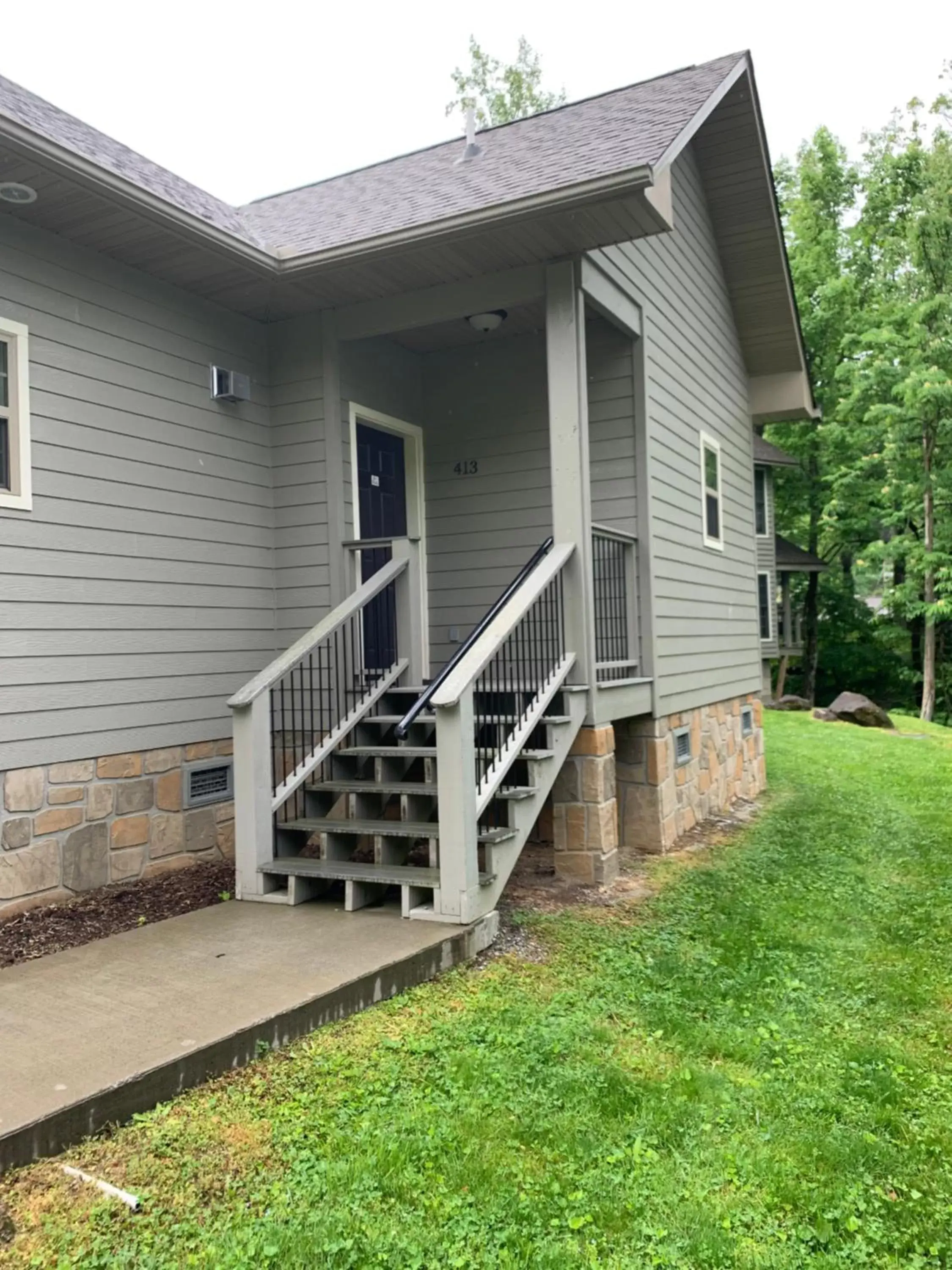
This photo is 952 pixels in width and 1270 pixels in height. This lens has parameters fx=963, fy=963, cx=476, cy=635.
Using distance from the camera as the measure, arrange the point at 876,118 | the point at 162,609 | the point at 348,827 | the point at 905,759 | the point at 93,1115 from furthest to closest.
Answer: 1. the point at 876,118
2. the point at 905,759
3. the point at 162,609
4. the point at 348,827
5. the point at 93,1115

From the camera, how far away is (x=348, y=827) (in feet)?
16.0

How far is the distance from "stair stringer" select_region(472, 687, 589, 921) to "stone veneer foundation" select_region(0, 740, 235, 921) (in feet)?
6.31

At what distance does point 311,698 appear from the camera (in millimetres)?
5289

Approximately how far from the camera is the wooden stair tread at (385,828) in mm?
4574

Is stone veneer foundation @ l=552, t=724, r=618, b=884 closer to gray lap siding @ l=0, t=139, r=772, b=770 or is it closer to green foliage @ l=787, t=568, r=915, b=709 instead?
gray lap siding @ l=0, t=139, r=772, b=770

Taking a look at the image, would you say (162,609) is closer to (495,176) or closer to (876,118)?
(495,176)

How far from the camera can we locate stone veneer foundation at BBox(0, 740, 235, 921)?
461 cm

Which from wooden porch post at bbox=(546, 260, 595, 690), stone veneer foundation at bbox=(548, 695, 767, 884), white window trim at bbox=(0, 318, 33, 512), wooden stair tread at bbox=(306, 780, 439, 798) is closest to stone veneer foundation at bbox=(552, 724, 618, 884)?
stone veneer foundation at bbox=(548, 695, 767, 884)

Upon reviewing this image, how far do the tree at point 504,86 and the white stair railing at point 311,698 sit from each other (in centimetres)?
2357

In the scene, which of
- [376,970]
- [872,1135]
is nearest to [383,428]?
[376,970]

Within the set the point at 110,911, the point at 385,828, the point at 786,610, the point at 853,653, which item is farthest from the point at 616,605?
the point at 853,653

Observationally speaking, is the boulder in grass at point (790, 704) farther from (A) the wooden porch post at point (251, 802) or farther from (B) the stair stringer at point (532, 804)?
(A) the wooden porch post at point (251, 802)

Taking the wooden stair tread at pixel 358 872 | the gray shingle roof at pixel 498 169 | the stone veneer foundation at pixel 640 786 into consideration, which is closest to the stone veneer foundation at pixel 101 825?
the wooden stair tread at pixel 358 872

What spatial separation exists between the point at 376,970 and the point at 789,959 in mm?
2060
